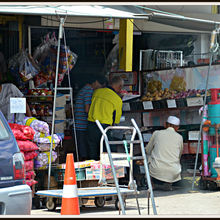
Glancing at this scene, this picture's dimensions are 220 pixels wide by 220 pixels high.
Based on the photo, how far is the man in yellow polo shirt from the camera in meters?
10.6

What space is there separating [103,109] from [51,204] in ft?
8.05

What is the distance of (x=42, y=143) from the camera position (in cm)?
920

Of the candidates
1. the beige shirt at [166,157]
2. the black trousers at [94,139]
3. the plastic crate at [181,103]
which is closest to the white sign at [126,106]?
the plastic crate at [181,103]

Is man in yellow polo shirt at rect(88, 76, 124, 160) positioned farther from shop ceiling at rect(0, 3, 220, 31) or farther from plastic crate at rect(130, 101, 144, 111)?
plastic crate at rect(130, 101, 144, 111)

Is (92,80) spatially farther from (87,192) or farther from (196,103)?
(87,192)

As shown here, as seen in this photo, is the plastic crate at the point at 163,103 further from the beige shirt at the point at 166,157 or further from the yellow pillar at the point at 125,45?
the yellow pillar at the point at 125,45

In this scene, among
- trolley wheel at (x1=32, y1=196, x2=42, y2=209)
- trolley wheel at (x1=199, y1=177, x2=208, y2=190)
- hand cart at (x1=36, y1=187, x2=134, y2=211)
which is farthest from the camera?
trolley wheel at (x1=199, y1=177, x2=208, y2=190)

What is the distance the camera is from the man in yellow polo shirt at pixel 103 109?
1063 cm

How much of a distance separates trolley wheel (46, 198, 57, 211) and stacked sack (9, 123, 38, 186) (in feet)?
1.26

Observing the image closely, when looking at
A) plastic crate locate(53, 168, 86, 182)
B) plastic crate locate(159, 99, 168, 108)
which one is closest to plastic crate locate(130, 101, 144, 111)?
plastic crate locate(159, 99, 168, 108)

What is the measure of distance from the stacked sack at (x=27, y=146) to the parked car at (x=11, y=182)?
7.81 feet

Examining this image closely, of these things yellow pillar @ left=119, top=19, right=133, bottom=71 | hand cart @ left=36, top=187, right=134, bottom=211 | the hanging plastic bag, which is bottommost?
hand cart @ left=36, top=187, right=134, bottom=211

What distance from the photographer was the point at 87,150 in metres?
11.3

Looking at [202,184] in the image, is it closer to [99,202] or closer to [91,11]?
[99,202]
